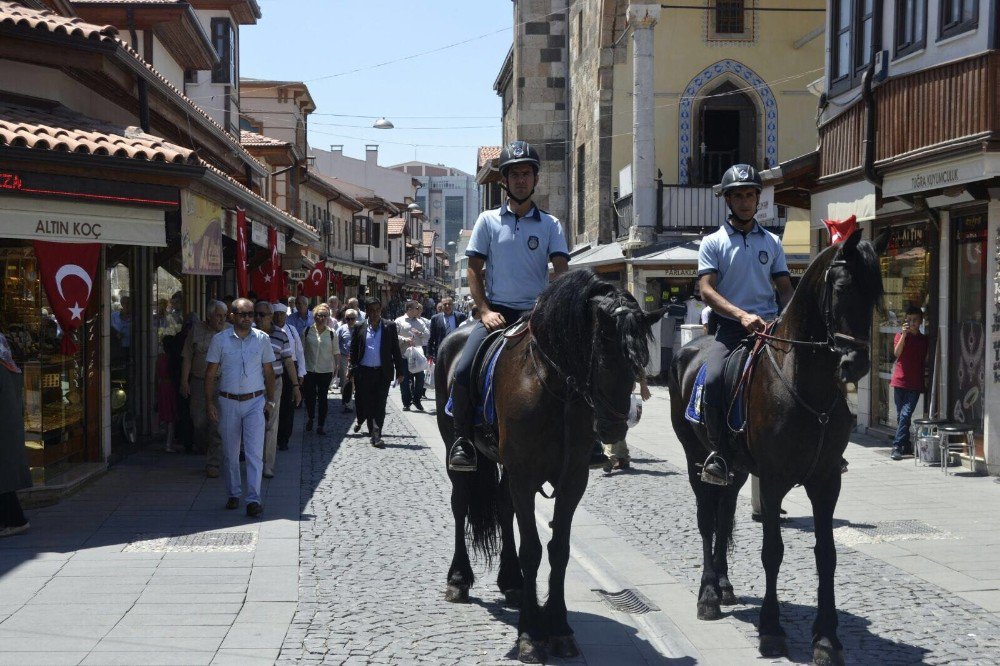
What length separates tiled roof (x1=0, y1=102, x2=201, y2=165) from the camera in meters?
9.30

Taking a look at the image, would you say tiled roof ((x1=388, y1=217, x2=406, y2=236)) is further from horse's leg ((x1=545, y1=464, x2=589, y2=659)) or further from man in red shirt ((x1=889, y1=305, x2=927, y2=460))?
horse's leg ((x1=545, y1=464, x2=589, y2=659))

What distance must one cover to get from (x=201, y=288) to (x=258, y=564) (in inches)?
477

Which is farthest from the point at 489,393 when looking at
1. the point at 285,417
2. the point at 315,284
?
the point at 315,284

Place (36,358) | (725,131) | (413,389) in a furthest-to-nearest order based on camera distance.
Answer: (725,131) → (413,389) → (36,358)

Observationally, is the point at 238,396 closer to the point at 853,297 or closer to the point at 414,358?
the point at 853,297

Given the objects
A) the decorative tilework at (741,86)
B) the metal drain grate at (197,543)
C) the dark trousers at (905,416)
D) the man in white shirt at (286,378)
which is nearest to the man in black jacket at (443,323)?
the man in white shirt at (286,378)

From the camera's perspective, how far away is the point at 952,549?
8.39 m

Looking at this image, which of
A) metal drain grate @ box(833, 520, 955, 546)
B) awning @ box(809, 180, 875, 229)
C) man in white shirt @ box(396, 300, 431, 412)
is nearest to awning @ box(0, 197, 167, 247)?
metal drain grate @ box(833, 520, 955, 546)

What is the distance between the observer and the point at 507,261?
677 centimetres

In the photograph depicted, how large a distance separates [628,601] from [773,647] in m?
1.28

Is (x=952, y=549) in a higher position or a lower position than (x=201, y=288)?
lower

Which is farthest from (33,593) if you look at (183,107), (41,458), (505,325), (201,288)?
(201,288)

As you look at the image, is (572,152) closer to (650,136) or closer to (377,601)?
(650,136)

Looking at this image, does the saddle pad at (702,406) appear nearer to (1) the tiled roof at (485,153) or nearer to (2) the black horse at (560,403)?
(2) the black horse at (560,403)
